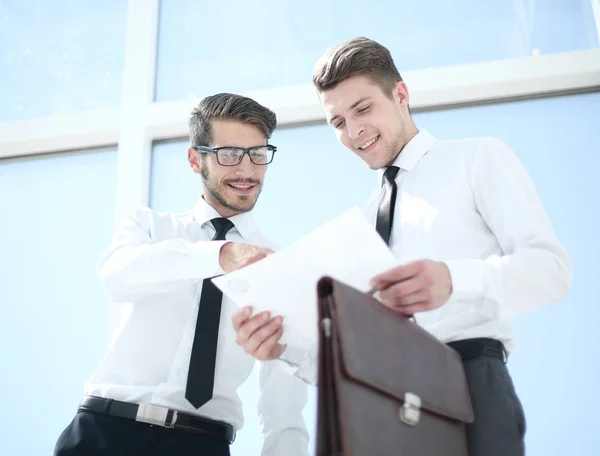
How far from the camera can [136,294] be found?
1.59 meters

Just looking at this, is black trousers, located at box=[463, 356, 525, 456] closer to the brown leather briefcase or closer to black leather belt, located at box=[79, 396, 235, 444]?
the brown leather briefcase

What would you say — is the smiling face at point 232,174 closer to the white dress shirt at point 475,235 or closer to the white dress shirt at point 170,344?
the white dress shirt at point 170,344

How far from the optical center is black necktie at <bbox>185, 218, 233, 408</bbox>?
5.04ft

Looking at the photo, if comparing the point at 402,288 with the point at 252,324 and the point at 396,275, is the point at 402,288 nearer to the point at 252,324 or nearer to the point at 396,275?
the point at 396,275

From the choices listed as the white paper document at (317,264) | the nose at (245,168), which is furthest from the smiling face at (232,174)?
the white paper document at (317,264)

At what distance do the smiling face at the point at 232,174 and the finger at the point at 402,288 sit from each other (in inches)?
34.0

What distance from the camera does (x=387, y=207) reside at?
4.86 feet

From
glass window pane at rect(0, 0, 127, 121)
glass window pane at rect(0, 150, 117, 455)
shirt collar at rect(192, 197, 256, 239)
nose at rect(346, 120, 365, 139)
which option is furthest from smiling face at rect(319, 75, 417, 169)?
glass window pane at rect(0, 0, 127, 121)

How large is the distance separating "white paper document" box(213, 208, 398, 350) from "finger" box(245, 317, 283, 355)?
85 millimetres

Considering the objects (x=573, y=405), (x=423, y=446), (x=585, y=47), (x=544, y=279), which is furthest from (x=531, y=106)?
(x=423, y=446)

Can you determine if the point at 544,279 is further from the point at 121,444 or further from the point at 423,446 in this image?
the point at 121,444

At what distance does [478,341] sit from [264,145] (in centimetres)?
90

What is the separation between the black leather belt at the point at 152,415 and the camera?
1.50 meters

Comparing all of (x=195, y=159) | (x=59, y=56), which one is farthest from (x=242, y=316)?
(x=59, y=56)
